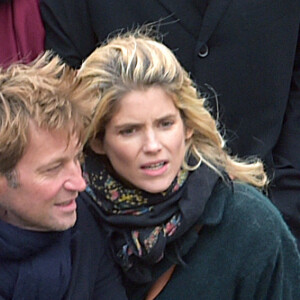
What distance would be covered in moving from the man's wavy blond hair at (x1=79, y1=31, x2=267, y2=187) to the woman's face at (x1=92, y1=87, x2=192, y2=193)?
3 cm

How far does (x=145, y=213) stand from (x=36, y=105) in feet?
1.58

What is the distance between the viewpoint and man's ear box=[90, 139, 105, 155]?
2.58 meters

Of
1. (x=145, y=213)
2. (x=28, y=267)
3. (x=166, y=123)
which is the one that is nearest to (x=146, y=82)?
(x=166, y=123)

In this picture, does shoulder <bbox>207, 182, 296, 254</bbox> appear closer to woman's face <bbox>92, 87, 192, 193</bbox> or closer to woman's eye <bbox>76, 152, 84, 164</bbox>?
woman's face <bbox>92, 87, 192, 193</bbox>

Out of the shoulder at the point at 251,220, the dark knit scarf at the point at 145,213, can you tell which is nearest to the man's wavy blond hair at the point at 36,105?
the dark knit scarf at the point at 145,213

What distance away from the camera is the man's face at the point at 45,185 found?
88.5 inches

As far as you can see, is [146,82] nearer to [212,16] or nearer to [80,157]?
[80,157]

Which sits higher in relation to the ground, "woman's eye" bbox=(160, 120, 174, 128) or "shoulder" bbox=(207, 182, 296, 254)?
"woman's eye" bbox=(160, 120, 174, 128)

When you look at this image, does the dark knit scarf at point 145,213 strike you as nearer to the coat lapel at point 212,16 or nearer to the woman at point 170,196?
the woman at point 170,196

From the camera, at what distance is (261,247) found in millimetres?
2584

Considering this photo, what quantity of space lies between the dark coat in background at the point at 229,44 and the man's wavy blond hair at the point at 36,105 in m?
0.71

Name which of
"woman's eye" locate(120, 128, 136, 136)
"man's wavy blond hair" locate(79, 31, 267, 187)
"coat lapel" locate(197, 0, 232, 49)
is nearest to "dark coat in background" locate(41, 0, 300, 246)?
"coat lapel" locate(197, 0, 232, 49)

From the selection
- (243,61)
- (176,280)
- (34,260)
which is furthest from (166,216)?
(243,61)

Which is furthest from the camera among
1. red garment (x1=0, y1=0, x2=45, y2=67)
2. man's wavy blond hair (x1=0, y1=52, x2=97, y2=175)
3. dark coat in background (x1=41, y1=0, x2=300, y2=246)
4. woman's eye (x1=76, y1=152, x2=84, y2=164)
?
dark coat in background (x1=41, y1=0, x2=300, y2=246)
